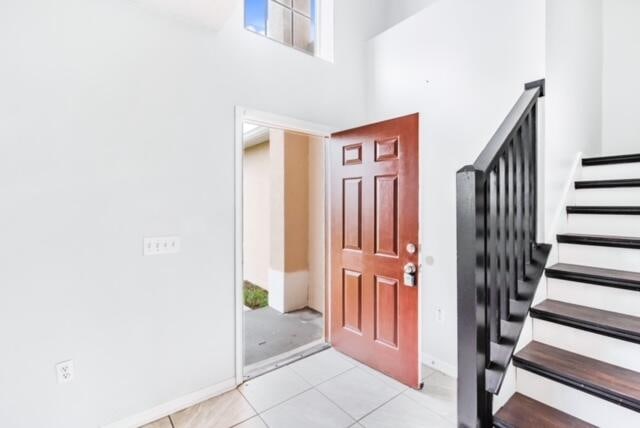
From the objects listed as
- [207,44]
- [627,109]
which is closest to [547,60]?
[627,109]

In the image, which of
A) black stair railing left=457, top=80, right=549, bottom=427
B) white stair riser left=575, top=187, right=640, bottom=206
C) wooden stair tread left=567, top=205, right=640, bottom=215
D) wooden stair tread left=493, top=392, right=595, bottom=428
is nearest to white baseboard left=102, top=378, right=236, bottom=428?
black stair railing left=457, top=80, right=549, bottom=427

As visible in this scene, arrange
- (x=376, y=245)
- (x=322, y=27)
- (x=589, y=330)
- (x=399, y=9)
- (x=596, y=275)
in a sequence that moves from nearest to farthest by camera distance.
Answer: (x=589, y=330), (x=596, y=275), (x=376, y=245), (x=322, y=27), (x=399, y=9)

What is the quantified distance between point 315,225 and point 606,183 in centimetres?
282

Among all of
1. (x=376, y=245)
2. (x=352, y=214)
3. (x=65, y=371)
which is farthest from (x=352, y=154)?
(x=65, y=371)

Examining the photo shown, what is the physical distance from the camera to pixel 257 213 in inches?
201

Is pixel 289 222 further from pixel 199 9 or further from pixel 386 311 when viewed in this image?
pixel 199 9

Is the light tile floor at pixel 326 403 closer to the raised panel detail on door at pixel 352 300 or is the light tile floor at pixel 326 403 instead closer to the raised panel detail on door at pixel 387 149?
the raised panel detail on door at pixel 352 300

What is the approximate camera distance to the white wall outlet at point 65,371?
1622 mm

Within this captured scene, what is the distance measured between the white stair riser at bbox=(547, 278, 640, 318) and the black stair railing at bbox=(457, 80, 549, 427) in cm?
29

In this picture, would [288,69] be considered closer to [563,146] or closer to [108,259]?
[108,259]

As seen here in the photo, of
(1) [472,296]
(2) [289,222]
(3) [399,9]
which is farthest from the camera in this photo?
(2) [289,222]

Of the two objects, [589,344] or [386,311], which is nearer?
[589,344]

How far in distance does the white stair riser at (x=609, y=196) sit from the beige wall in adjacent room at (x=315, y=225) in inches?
98.9

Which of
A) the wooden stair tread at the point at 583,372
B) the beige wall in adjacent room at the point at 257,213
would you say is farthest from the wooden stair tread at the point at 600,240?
the beige wall in adjacent room at the point at 257,213
